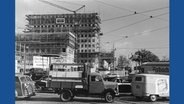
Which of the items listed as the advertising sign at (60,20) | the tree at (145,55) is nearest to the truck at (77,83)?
the tree at (145,55)

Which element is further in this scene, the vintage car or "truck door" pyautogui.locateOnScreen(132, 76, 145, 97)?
"truck door" pyautogui.locateOnScreen(132, 76, 145, 97)

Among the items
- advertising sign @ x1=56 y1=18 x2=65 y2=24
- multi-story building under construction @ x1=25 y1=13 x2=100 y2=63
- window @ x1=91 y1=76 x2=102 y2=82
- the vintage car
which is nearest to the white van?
window @ x1=91 y1=76 x2=102 y2=82

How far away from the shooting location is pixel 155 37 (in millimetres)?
13062

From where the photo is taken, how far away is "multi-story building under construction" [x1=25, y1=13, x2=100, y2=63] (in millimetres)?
13758

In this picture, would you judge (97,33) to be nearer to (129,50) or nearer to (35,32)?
(129,50)

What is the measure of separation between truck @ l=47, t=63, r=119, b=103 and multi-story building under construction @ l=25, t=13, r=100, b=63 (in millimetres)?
1330

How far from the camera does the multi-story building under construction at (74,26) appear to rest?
45.1 ft

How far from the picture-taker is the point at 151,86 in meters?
18.0

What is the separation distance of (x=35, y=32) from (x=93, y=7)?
3407mm

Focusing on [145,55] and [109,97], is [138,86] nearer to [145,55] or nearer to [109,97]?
[109,97]

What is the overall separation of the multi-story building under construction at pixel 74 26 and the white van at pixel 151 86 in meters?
3.51

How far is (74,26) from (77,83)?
391 centimetres

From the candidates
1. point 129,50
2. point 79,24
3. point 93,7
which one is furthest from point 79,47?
point 93,7

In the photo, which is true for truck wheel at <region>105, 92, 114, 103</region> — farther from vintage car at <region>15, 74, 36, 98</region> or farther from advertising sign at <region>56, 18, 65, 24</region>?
advertising sign at <region>56, 18, 65, 24</region>
